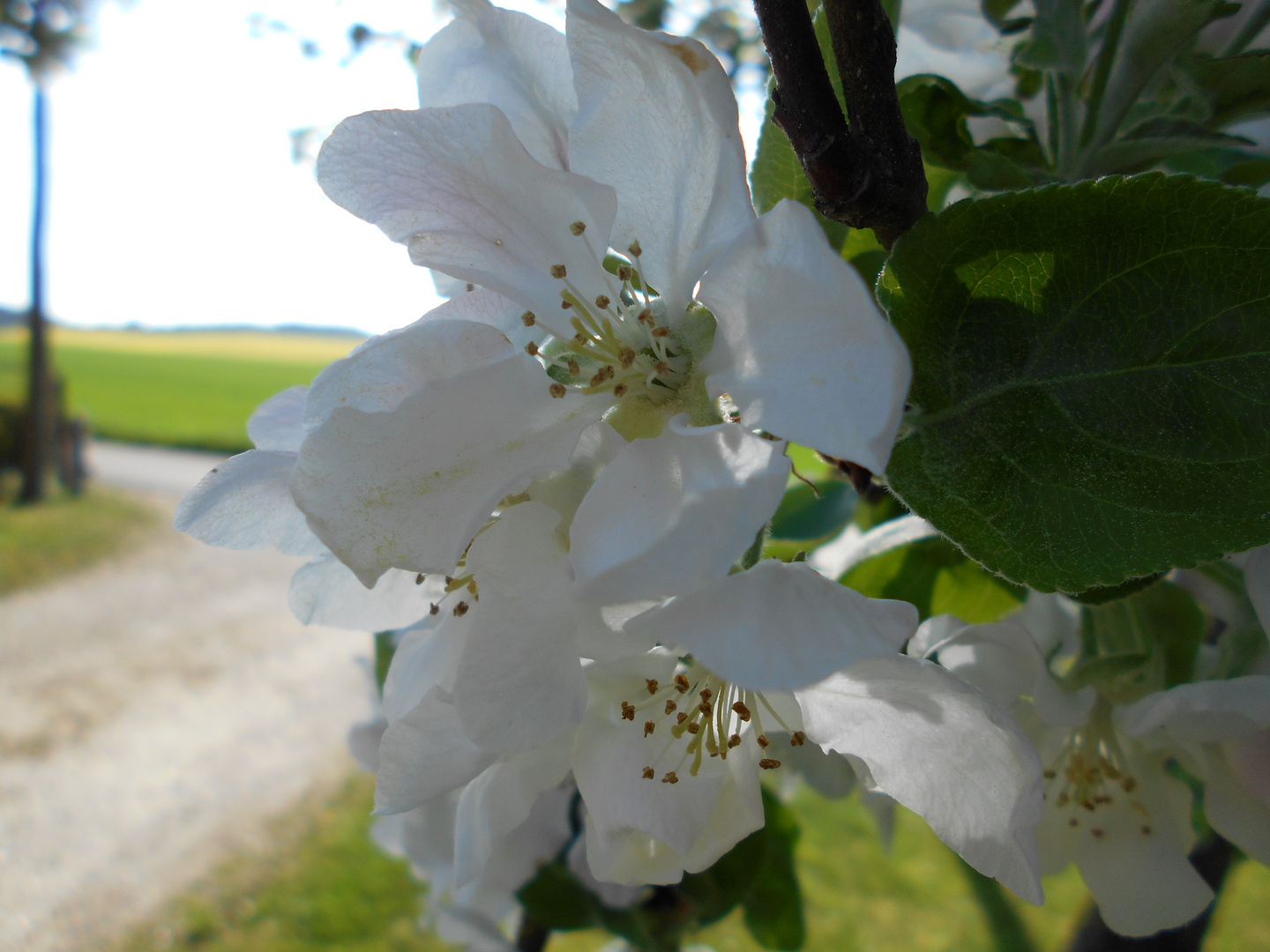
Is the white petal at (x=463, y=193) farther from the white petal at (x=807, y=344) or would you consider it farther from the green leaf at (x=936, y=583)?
the green leaf at (x=936, y=583)

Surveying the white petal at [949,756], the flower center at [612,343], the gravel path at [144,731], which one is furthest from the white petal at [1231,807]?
the gravel path at [144,731]

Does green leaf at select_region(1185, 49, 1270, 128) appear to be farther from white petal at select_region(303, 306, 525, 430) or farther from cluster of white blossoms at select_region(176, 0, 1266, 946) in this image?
white petal at select_region(303, 306, 525, 430)

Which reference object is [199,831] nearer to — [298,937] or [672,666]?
[298,937]

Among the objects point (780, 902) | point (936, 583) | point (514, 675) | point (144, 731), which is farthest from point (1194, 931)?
point (144, 731)

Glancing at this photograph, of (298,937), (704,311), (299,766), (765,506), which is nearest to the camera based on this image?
(765,506)

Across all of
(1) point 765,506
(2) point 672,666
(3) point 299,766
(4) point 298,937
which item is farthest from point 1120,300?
(3) point 299,766

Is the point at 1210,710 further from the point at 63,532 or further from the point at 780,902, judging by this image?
the point at 63,532
